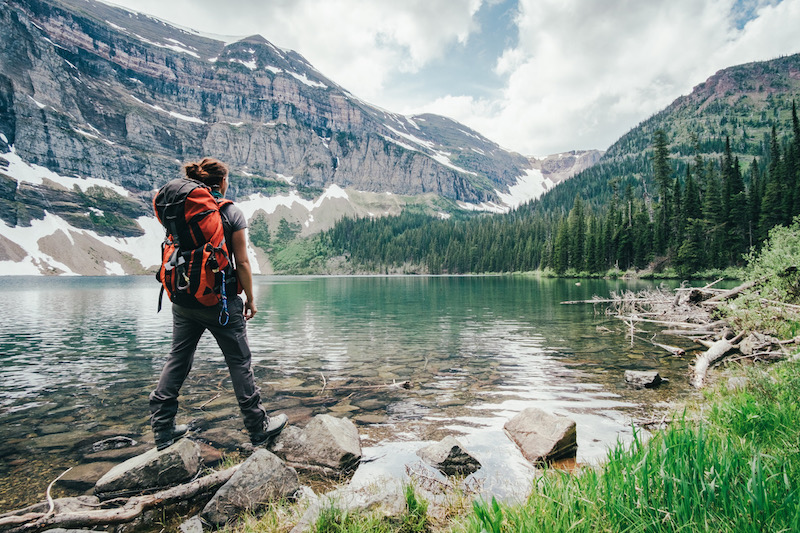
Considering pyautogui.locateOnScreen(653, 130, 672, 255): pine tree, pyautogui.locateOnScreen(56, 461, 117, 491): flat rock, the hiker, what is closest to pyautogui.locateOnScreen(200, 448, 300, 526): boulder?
the hiker

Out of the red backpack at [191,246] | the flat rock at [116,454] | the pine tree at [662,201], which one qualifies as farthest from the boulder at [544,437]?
the pine tree at [662,201]

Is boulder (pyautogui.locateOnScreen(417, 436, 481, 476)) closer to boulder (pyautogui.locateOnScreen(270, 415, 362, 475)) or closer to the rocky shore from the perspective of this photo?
the rocky shore

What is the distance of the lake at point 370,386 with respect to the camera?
692 centimetres

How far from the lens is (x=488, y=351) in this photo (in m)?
16.1

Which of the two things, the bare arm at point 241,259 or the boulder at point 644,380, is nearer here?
the bare arm at point 241,259

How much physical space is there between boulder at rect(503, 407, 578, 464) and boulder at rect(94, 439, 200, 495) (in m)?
5.38

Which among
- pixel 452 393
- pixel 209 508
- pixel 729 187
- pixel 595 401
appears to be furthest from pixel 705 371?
pixel 729 187

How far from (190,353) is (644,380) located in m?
10.9

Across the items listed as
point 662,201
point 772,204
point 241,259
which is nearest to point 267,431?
point 241,259

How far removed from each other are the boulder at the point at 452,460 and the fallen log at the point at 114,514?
2.98 meters

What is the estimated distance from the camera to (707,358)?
11117 mm

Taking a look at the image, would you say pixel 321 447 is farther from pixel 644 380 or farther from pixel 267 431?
pixel 644 380

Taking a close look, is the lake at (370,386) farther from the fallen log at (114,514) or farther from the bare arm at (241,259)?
the bare arm at (241,259)

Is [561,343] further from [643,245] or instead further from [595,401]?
[643,245]
